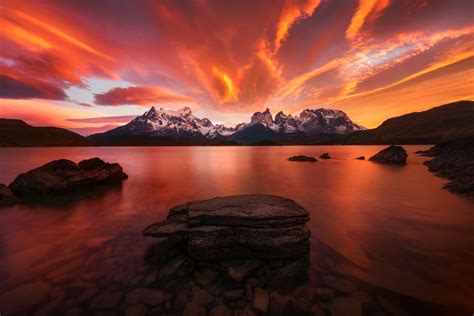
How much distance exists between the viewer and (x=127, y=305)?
23.9ft

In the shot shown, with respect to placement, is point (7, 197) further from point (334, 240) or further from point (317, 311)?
point (334, 240)

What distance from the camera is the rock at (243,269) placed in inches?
329

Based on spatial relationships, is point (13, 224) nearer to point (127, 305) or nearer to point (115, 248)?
point (115, 248)

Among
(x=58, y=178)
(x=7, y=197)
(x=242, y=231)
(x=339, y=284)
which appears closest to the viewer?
(x=339, y=284)

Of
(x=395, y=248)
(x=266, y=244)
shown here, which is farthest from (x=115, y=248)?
(x=395, y=248)

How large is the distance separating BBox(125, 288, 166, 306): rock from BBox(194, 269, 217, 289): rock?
4.77ft

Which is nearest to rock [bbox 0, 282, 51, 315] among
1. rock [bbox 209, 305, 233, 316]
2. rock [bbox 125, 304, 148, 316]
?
rock [bbox 125, 304, 148, 316]

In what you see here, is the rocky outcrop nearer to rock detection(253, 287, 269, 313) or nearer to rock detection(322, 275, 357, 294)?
rock detection(322, 275, 357, 294)

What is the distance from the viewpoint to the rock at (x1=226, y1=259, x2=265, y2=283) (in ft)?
27.5

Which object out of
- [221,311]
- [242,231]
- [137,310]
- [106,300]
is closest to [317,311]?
[221,311]

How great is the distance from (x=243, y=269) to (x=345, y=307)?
3.92 metres

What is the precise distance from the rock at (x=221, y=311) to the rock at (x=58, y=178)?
26.1 m

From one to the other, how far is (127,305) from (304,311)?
247 inches

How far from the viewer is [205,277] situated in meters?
8.68
